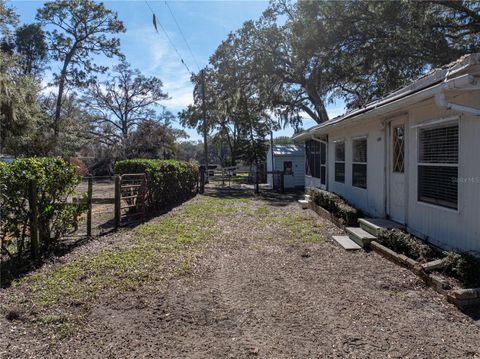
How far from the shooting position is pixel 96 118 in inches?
1526

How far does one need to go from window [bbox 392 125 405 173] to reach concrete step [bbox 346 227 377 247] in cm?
142

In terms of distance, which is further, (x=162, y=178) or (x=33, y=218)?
(x=162, y=178)

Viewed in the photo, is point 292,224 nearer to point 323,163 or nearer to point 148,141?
point 323,163

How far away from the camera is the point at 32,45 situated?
32.7 meters

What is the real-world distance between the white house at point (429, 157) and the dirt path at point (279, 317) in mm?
1111

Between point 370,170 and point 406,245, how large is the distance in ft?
11.3

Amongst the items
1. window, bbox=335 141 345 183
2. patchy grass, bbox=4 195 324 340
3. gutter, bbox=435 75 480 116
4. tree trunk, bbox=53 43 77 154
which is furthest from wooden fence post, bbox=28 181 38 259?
tree trunk, bbox=53 43 77 154

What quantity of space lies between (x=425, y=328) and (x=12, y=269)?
5.20m

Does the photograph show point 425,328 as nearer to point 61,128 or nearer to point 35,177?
point 35,177

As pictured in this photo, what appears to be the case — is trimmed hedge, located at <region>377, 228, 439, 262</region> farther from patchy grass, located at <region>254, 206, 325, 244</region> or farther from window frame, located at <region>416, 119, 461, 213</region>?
patchy grass, located at <region>254, 206, 325, 244</region>

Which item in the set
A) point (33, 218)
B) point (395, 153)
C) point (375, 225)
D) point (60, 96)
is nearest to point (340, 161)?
point (395, 153)

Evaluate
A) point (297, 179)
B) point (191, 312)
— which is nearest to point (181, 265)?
point (191, 312)

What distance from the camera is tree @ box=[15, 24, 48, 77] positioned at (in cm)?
3183

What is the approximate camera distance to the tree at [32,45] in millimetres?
31828
